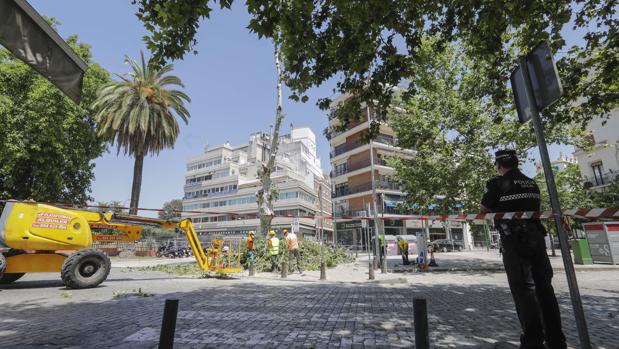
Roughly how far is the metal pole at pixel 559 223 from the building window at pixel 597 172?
40578 mm

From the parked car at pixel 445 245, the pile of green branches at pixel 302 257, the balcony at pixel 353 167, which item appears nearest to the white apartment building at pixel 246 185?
the balcony at pixel 353 167

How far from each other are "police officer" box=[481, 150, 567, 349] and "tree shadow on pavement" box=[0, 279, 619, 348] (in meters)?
0.67

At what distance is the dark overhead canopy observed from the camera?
2406 mm

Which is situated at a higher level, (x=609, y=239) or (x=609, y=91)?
(x=609, y=91)

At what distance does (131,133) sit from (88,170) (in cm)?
638

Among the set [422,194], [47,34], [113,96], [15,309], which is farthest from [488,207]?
[113,96]

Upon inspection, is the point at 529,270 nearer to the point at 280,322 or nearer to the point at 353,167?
the point at 280,322

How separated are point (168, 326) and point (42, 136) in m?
22.3

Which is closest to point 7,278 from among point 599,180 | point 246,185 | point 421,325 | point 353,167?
point 421,325

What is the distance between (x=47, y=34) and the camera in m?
2.66

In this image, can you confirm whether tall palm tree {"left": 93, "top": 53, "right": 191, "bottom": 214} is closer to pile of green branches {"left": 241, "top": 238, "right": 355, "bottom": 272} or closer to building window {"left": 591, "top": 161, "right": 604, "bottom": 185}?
pile of green branches {"left": 241, "top": 238, "right": 355, "bottom": 272}

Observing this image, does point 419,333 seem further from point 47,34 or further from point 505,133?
point 505,133

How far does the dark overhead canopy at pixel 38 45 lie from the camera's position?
2406mm

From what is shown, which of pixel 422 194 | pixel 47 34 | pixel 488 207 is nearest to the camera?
pixel 47 34
